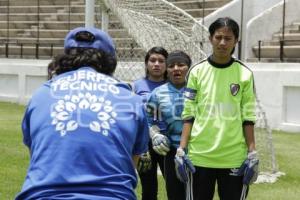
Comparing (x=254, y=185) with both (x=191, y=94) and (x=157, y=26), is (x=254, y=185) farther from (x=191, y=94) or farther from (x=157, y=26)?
(x=191, y=94)

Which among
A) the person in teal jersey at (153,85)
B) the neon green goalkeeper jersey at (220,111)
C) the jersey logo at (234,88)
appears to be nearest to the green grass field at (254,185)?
the person in teal jersey at (153,85)

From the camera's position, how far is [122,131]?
7.59ft

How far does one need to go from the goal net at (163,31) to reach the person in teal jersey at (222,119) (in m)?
4.18

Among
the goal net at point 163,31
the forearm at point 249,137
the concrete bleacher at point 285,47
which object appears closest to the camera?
the forearm at point 249,137

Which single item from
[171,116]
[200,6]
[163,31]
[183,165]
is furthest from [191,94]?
[200,6]

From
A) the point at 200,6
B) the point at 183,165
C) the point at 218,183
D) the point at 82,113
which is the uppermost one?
the point at 200,6

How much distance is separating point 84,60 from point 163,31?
713cm

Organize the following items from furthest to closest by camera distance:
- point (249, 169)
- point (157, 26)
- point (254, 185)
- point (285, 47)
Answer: point (285, 47) → point (157, 26) → point (254, 185) → point (249, 169)

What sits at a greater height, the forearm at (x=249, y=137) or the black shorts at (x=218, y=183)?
the forearm at (x=249, y=137)

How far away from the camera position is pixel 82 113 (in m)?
2.26

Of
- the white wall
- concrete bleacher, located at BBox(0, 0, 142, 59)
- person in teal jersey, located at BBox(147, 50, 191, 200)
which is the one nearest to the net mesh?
the white wall

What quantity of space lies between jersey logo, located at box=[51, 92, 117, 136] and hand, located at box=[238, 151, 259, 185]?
178 cm

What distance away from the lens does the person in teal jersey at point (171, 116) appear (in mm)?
4695

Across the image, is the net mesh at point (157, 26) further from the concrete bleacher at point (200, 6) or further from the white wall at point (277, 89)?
the concrete bleacher at point (200, 6)
